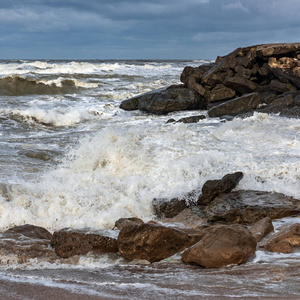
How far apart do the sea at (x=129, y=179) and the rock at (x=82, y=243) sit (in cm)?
12

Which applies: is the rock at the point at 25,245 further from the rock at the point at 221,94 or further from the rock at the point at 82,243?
the rock at the point at 221,94

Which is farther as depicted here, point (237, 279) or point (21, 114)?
point (21, 114)

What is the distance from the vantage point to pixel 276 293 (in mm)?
3021

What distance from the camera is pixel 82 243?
4363 mm

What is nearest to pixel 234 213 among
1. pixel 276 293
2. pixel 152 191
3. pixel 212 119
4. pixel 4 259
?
pixel 152 191

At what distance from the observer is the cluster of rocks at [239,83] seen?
1408cm

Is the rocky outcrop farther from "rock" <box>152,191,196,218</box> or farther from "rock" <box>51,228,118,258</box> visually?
"rock" <box>51,228,118,258</box>

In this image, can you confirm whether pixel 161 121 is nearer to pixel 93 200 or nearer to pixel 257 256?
pixel 93 200

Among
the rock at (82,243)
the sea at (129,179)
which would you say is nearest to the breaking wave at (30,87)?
the sea at (129,179)

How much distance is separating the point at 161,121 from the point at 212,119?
67.0 inches

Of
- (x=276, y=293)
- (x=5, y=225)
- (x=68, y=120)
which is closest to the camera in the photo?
(x=276, y=293)

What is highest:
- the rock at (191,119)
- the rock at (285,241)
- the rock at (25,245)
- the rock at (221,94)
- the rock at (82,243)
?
the rock at (221,94)

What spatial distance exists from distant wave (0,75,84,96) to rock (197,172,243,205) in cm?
1642

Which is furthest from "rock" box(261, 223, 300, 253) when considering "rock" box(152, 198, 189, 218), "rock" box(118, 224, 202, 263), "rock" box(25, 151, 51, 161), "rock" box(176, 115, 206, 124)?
"rock" box(176, 115, 206, 124)
